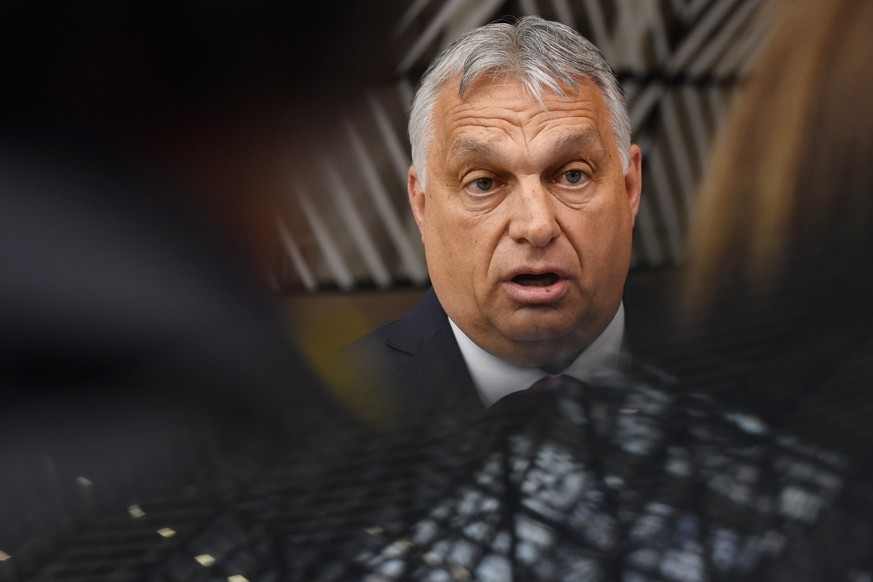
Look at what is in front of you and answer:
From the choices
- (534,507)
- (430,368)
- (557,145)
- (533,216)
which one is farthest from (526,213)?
(534,507)

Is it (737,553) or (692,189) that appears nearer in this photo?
(737,553)

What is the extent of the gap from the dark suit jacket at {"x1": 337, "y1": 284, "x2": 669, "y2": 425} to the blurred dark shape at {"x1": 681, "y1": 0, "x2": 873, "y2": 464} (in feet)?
0.38

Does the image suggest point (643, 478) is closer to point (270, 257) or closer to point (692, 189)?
point (692, 189)

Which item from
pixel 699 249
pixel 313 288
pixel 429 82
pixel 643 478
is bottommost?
pixel 643 478

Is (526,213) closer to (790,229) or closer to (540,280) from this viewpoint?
(540,280)

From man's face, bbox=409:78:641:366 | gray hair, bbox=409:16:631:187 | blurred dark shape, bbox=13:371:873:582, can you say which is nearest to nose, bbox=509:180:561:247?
man's face, bbox=409:78:641:366

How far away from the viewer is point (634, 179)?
5.80 feet

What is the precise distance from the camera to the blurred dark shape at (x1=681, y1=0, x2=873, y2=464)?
6.13 feet

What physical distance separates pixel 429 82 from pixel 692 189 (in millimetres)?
508

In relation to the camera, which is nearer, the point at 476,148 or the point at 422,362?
the point at 476,148

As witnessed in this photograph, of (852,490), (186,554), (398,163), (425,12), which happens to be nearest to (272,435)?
(186,554)

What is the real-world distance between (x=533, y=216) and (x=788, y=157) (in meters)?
0.54

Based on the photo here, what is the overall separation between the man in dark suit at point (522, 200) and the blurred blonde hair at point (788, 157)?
20cm

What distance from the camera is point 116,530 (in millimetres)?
1893
